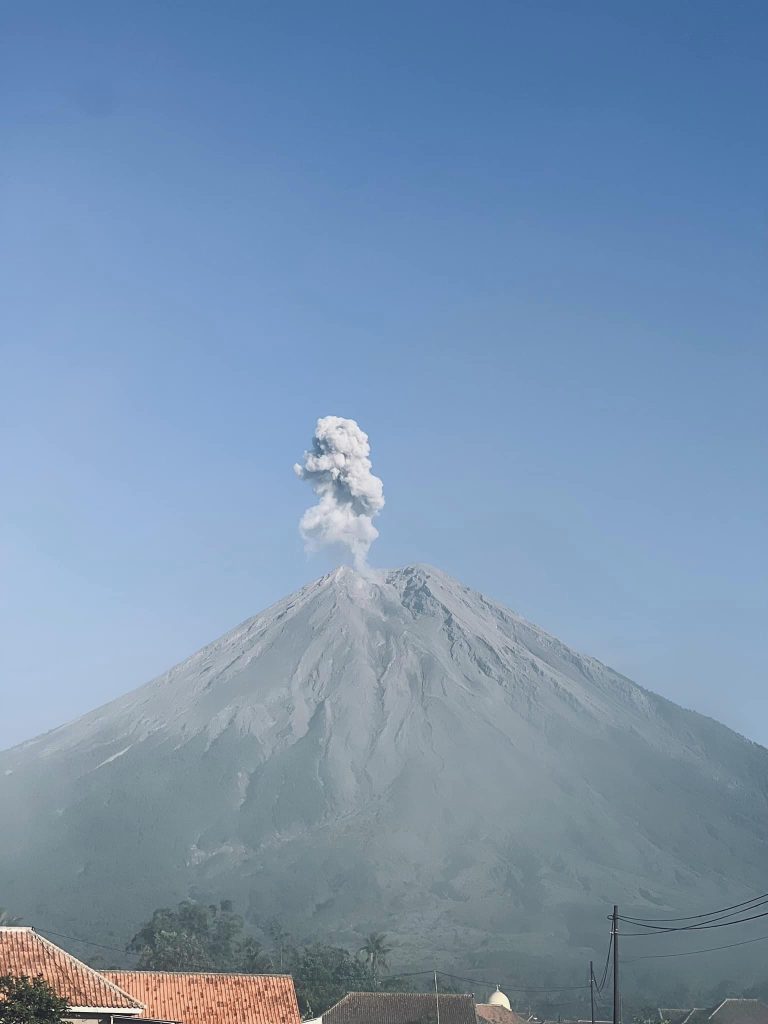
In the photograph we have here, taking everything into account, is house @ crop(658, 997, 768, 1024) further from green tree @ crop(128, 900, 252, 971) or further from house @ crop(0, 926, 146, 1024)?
house @ crop(0, 926, 146, 1024)

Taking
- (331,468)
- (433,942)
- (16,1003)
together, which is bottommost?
(16,1003)

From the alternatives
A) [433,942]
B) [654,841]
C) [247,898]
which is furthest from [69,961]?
[654,841]

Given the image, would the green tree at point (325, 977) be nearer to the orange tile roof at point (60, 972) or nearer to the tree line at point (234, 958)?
the tree line at point (234, 958)

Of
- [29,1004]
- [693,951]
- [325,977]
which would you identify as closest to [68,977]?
[29,1004]

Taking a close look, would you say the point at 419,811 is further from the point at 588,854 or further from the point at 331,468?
the point at 331,468

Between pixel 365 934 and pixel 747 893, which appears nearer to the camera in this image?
pixel 365 934

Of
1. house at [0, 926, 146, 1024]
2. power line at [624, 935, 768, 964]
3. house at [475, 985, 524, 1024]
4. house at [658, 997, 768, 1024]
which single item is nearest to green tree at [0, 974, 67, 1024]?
house at [0, 926, 146, 1024]

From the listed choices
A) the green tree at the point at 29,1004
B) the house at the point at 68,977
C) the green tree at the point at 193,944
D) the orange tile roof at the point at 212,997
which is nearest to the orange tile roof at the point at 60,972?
the house at the point at 68,977

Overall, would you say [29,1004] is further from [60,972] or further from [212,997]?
[212,997]
